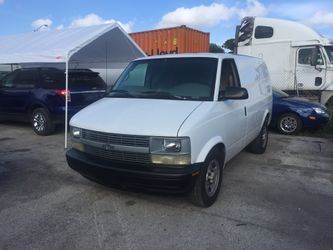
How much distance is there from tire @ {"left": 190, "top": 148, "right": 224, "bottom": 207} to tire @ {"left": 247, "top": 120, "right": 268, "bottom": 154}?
8.54 feet

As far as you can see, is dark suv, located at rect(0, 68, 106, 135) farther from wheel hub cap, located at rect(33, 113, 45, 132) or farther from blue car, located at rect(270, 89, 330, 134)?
blue car, located at rect(270, 89, 330, 134)

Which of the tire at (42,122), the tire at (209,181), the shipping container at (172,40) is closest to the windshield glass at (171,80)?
the tire at (209,181)

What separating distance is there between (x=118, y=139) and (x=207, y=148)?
40.9 inches

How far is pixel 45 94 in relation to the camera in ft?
27.5

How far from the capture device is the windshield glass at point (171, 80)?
4.57 meters

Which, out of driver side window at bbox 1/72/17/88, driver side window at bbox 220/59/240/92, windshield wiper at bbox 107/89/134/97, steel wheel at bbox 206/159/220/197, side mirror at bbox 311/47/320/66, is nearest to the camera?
steel wheel at bbox 206/159/220/197

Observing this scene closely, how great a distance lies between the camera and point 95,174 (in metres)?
4.16

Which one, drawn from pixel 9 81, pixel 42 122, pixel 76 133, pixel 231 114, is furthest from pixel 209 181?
pixel 9 81

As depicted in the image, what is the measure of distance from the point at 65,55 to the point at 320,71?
811 centimetres

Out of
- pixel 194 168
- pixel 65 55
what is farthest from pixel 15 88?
pixel 194 168

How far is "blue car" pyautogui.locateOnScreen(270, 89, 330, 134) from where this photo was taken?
30.4 ft

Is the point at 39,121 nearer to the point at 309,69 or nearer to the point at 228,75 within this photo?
the point at 228,75

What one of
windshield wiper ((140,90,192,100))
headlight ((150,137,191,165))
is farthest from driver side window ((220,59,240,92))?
headlight ((150,137,191,165))

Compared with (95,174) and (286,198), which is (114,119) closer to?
(95,174)
